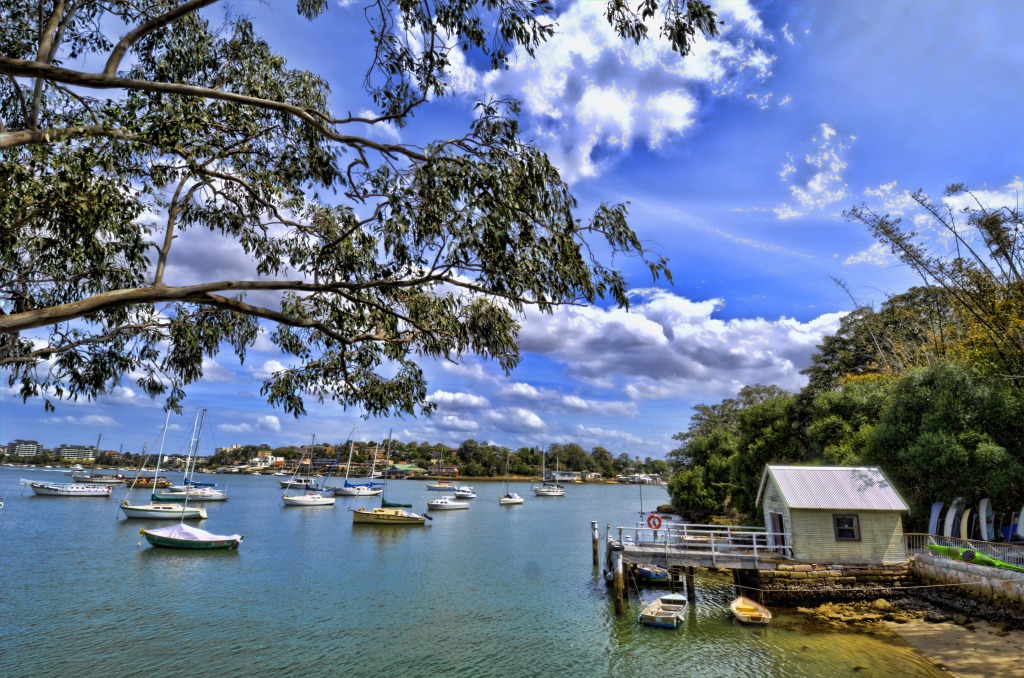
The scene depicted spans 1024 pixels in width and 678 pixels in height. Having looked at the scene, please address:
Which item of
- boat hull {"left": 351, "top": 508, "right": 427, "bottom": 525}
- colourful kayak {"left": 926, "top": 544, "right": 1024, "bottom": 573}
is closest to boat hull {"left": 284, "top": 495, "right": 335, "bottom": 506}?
boat hull {"left": 351, "top": 508, "right": 427, "bottom": 525}

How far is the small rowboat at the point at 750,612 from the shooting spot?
20.2 metres

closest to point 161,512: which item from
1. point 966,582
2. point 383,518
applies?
point 383,518

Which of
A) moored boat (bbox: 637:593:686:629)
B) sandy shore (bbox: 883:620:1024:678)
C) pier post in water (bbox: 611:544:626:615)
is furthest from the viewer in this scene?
pier post in water (bbox: 611:544:626:615)

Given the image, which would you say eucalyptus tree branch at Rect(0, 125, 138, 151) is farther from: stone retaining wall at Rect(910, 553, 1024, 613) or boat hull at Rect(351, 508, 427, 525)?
boat hull at Rect(351, 508, 427, 525)

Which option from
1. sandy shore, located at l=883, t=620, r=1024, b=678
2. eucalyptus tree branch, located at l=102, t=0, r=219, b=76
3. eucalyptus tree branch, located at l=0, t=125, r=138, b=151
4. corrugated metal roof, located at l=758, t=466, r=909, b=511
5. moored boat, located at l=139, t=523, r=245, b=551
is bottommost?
moored boat, located at l=139, t=523, r=245, b=551

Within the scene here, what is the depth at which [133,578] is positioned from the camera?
28781 millimetres

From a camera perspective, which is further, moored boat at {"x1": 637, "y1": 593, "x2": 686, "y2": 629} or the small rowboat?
moored boat at {"x1": 637, "y1": 593, "x2": 686, "y2": 629}

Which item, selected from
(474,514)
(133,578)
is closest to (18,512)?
(133,578)

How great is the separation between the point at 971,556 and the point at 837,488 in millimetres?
4755

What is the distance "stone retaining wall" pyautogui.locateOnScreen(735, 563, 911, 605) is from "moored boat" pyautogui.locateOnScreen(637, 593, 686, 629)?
3.78m

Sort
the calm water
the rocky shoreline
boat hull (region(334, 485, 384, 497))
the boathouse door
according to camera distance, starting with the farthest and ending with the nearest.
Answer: boat hull (region(334, 485, 384, 497)), the boathouse door, the calm water, the rocky shoreline

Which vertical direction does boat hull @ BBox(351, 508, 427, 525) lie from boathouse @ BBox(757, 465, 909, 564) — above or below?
below

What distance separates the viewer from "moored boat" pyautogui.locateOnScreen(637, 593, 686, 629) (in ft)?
67.4

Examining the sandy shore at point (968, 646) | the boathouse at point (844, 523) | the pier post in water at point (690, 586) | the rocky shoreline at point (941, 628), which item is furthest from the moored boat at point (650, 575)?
the sandy shore at point (968, 646)
